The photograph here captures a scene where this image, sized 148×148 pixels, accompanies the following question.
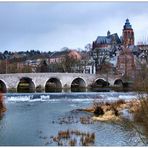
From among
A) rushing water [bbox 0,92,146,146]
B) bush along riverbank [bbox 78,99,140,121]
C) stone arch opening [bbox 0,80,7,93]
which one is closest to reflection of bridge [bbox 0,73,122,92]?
stone arch opening [bbox 0,80,7,93]

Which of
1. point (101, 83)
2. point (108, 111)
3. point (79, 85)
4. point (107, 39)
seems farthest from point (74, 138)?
point (107, 39)

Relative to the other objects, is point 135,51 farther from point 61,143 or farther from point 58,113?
point 61,143

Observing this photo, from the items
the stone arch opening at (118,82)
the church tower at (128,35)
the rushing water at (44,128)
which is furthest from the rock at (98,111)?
the church tower at (128,35)

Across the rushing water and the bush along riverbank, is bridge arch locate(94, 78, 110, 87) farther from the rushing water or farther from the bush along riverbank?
the bush along riverbank

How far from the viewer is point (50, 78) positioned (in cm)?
5450

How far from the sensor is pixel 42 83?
5197cm

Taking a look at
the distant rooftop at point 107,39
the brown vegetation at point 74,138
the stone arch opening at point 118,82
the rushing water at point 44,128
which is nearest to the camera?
the brown vegetation at point 74,138

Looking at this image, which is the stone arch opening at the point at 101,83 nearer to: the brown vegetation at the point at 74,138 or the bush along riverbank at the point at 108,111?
the bush along riverbank at the point at 108,111

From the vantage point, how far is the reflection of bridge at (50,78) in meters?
49.8

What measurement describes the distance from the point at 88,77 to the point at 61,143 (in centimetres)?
4044

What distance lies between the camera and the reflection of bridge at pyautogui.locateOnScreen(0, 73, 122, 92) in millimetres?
49750

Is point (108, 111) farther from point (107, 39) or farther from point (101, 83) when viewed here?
point (107, 39)

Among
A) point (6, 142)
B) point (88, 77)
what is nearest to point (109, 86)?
point (88, 77)

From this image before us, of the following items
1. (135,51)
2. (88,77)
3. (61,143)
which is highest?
(135,51)
